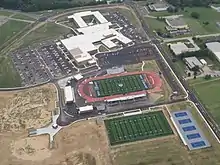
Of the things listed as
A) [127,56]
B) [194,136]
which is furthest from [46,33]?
[194,136]

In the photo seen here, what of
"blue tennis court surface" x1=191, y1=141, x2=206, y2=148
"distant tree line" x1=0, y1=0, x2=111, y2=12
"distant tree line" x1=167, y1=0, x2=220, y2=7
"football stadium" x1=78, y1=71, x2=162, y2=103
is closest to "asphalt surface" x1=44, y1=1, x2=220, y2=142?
"football stadium" x1=78, y1=71, x2=162, y2=103

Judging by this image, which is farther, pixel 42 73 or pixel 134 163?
pixel 42 73

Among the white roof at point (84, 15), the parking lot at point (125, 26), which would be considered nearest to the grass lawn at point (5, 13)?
the white roof at point (84, 15)

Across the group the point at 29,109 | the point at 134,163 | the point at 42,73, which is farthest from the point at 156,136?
the point at 42,73

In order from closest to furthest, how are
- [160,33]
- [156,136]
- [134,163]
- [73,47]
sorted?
[134,163], [156,136], [73,47], [160,33]

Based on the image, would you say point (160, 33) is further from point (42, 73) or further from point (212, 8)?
point (42, 73)

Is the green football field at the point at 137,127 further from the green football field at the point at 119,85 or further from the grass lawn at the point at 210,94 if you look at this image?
the grass lawn at the point at 210,94
